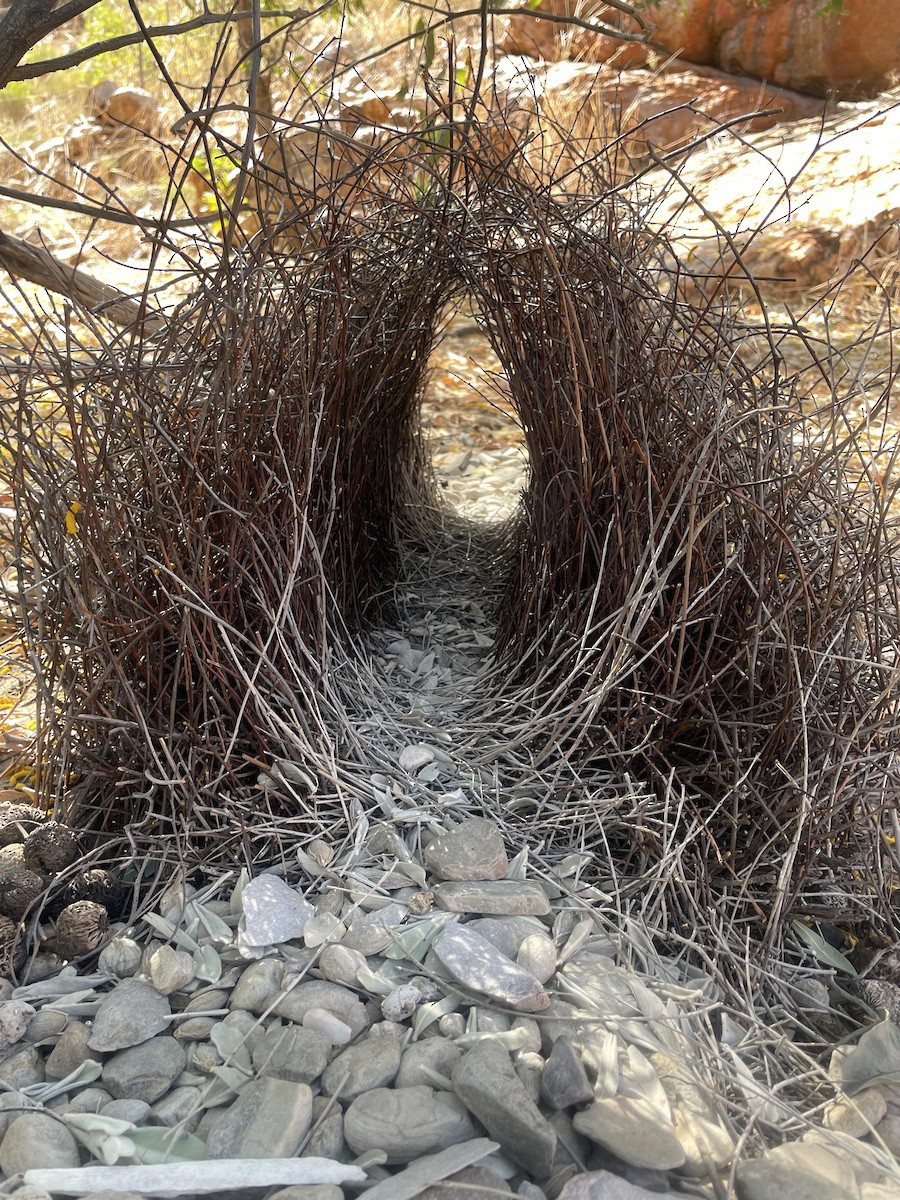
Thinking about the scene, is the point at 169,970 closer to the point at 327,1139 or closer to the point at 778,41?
the point at 327,1139

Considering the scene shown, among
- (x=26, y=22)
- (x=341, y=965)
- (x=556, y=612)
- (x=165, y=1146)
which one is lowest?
(x=165, y=1146)

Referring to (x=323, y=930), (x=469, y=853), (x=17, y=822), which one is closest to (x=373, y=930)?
(x=323, y=930)

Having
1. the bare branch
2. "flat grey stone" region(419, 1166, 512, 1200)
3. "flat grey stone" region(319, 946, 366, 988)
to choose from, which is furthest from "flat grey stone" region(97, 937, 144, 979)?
the bare branch

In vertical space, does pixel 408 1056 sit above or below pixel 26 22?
below

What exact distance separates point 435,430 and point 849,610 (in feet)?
7.67

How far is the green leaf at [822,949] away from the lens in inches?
46.5

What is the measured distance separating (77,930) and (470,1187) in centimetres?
52

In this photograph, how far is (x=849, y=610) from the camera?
1208 mm

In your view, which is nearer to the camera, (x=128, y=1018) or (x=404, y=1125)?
(x=404, y=1125)

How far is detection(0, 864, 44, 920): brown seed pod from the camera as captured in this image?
3.65 feet

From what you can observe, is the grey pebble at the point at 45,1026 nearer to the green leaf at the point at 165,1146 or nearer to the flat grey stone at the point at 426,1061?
the green leaf at the point at 165,1146

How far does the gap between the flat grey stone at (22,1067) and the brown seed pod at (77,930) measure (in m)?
0.12

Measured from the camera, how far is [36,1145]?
0.87 meters

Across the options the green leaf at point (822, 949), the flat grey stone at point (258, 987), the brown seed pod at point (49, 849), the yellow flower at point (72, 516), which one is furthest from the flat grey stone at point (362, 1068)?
the yellow flower at point (72, 516)
